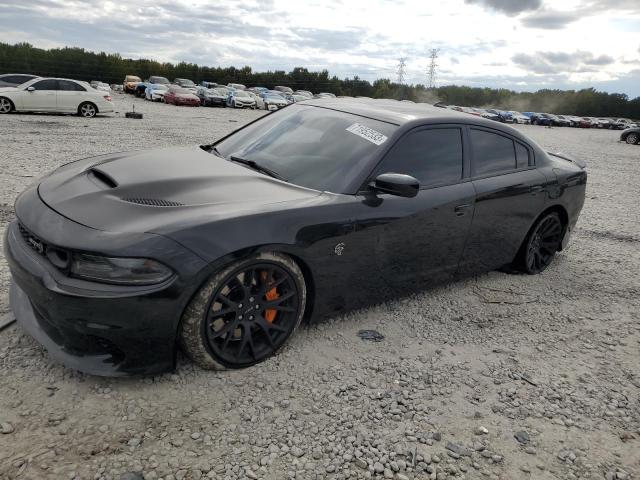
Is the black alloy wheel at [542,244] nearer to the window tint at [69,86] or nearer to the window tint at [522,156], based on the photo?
the window tint at [522,156]

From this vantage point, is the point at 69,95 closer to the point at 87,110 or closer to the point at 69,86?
the point at 69,86

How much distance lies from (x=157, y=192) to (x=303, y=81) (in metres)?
71.1

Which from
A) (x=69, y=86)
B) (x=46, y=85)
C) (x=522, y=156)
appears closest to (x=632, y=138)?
(x=69, y=86)

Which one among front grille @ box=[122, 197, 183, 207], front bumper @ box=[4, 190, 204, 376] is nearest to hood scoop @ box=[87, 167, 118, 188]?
front grille @ box=[122, 197, 183, 207]

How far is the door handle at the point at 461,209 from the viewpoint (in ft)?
12.5

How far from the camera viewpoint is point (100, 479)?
2.11 meters

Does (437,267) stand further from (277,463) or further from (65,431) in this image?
(65,431)

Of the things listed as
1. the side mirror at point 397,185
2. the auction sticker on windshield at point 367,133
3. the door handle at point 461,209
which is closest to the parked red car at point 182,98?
the auction sticker on windshield at point 367,133

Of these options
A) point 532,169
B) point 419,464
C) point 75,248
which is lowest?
point 419,464

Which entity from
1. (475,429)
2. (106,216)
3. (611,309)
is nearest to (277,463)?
(475,429)

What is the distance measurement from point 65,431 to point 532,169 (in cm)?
409

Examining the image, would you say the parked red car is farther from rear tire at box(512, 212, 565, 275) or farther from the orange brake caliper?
the orange brake caliper

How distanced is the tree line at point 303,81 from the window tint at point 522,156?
48704mm

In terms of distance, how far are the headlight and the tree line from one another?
49.1m
